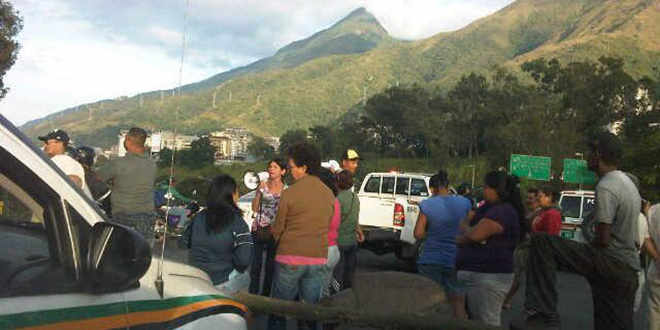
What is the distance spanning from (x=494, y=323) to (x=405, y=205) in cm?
791

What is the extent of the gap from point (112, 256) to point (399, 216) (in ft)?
38.7

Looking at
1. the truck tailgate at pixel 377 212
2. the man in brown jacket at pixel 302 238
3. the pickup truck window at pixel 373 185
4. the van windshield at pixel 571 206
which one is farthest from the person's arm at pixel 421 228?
the van windshield at pixel 571 206

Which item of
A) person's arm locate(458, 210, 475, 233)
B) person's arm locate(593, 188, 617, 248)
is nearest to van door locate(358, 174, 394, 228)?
person's arm locate(458, 210, 475, 233)

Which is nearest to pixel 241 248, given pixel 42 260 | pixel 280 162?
pixel 280 162

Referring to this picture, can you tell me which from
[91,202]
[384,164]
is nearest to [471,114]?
[384,164]

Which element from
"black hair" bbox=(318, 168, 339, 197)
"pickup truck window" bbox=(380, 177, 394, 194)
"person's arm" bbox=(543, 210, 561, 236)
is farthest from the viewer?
"pickup truck window" bbox=(380, 177, 394, 194)

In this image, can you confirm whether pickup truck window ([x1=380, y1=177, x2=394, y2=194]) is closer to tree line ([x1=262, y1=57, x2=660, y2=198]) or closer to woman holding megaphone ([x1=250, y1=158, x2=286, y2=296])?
woman holding megaphone ([x1=250, y1=158, x2=286, y2=296])

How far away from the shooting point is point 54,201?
88.0 inches

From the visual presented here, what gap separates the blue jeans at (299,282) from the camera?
552 cm

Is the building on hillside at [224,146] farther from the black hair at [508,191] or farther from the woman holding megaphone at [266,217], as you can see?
the black hair at [508,191]

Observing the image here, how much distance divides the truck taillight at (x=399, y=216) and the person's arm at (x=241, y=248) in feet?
28.7

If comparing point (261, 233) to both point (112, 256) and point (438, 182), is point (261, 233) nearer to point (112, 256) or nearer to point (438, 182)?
point (438, 182)

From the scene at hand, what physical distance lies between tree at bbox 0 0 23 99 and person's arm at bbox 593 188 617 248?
12.7 ft

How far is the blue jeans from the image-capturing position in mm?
5520
